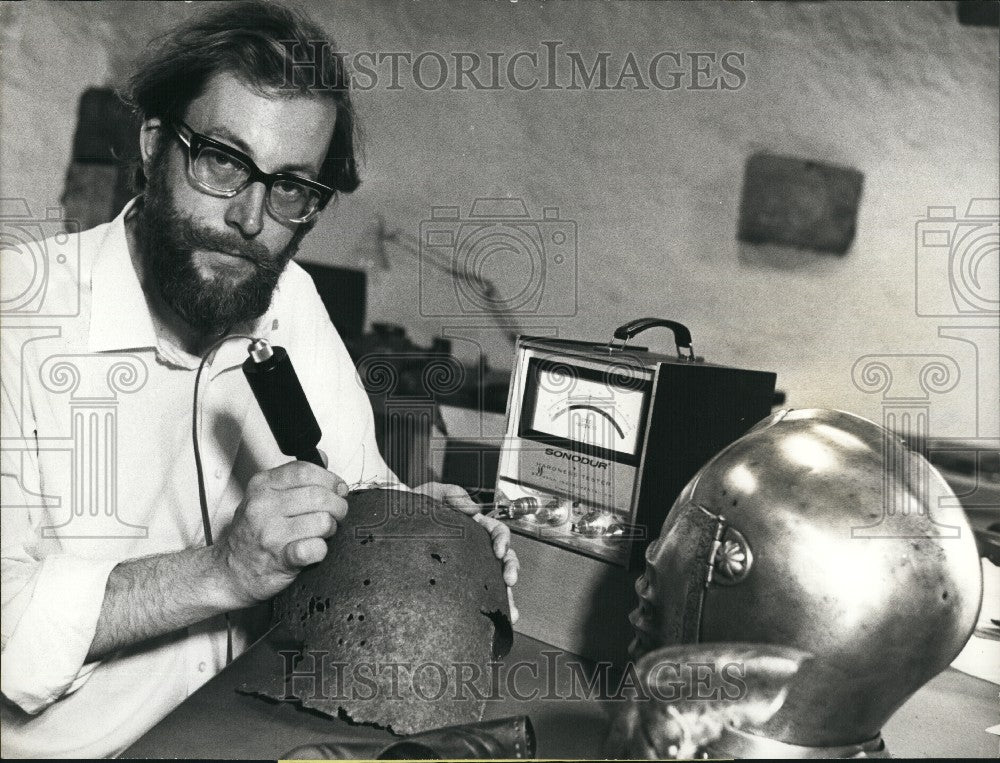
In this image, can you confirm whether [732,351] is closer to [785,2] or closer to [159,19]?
[785,2]

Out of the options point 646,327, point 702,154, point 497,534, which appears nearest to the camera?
point 497,534

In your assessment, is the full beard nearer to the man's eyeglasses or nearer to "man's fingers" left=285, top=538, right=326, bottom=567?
the man's eyeglasses

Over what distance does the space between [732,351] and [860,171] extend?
0.65 m

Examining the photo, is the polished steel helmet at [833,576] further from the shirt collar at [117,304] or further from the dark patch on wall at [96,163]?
the dark patch on wall at [96,163]

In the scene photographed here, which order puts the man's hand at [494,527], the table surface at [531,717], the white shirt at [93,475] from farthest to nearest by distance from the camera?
1. the man's hand at [494,527]
2. the white shirt at [93,475]
3. the table surface at [531,717]

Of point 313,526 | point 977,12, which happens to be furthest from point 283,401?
point 977,12

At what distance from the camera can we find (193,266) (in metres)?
1.43

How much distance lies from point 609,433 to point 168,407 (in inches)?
32.2

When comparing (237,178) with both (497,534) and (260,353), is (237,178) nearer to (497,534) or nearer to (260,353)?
(260,353)

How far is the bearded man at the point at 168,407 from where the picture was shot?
116 centimetres

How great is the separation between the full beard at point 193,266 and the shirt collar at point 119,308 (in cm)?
4

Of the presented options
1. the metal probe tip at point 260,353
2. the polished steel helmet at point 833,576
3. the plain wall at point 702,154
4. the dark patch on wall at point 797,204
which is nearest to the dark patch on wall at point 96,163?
the plain wall at point 702,154

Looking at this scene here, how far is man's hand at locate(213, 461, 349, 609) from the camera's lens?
1.11 m

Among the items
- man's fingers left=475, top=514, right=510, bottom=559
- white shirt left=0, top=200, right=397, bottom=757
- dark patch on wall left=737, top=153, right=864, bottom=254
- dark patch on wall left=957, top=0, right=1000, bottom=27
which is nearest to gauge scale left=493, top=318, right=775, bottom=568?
man's fingers left=475, top=514, right=510, bottom=559
